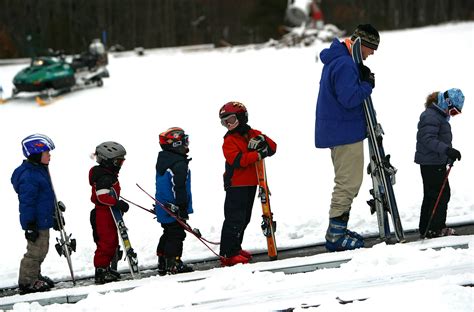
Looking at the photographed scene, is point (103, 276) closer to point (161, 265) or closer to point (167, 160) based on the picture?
point (161, 265)

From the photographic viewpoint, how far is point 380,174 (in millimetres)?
7043

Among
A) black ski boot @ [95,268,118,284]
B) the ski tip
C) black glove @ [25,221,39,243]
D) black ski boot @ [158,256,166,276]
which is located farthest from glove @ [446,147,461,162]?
the ski tip

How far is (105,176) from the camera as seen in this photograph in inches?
278

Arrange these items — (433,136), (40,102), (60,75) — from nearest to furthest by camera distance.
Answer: (433,136)
(40,102)
(60,75)

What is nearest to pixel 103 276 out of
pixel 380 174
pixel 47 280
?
pixel 47 280

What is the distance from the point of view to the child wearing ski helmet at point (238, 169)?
6.96 metres

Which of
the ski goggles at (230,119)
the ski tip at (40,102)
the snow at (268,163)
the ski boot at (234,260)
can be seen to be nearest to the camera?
the snow at (268,163)

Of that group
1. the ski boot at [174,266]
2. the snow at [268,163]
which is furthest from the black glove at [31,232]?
the ski boot at [174,266]

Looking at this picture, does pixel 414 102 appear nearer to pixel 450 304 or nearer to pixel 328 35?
pixel 450 304

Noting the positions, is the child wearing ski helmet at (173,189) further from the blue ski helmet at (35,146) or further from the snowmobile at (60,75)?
the snowmobile at (60,75)

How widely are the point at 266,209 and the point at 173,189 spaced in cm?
96

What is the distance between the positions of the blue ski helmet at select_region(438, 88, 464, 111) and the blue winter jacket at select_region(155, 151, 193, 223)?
2619 millimetres

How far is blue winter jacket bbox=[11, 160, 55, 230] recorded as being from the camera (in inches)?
272

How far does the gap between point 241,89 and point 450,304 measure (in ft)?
50.3
